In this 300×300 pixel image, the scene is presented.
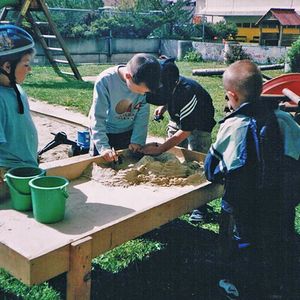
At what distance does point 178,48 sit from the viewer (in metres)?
20.1

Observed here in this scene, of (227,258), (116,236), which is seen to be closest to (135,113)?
(227,258)

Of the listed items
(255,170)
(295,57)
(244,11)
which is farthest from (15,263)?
(244,11)

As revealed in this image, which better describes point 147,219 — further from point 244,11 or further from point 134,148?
point 244,11

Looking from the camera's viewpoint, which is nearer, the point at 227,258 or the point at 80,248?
the point at 80,248

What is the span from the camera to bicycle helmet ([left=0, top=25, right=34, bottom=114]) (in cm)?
258

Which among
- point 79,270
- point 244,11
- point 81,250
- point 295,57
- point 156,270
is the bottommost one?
point 156,270

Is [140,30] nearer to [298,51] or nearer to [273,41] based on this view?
[273,41]

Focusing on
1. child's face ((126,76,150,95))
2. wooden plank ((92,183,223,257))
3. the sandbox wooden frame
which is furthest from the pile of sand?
child's face ((126,76,150,95))

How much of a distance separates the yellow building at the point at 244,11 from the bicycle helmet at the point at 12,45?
21.7 m

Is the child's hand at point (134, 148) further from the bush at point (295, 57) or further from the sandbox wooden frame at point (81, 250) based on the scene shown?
the bush at point (295, 57)

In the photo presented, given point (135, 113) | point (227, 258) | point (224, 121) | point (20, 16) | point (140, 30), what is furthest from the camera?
point (140, 30)

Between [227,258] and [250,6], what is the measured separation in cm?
2586

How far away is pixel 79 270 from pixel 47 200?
0.38m

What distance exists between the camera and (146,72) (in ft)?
9.92
